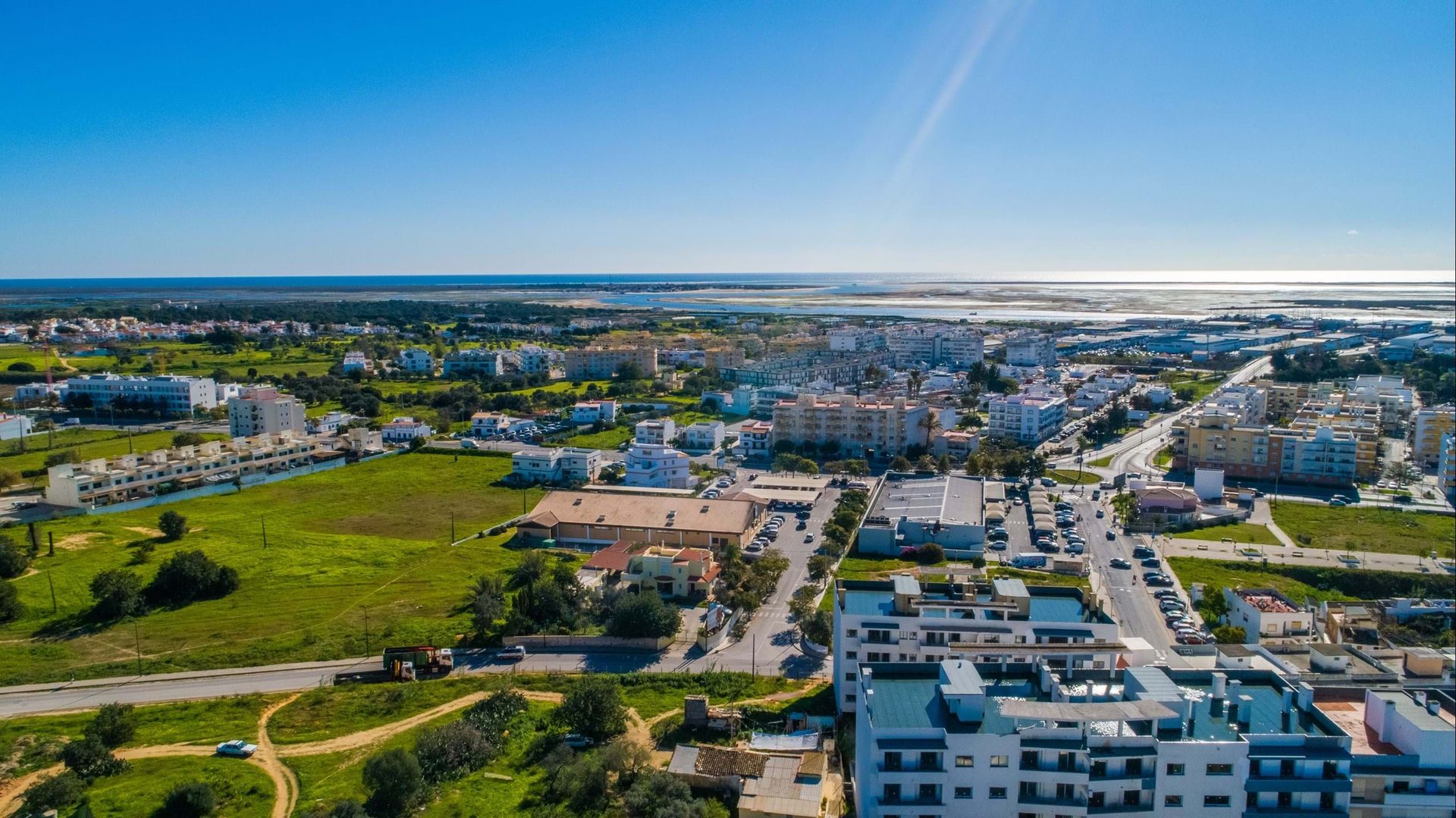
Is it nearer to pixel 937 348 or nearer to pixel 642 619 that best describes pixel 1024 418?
pixel 642 619

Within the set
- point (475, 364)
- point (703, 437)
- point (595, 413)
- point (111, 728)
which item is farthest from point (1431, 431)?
point (475, 364)

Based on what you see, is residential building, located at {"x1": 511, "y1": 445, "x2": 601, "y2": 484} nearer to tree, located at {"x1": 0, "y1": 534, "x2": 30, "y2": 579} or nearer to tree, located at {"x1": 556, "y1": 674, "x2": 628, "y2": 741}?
tree, located at {"x1": 0, "y1": 534, "x2": 30, "y2": 579}

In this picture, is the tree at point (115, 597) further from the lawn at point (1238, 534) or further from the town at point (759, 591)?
the lawn at point (1238, 534)

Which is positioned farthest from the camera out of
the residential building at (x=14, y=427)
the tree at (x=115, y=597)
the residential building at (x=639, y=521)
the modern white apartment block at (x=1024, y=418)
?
the residential building at (x=14, y=427)

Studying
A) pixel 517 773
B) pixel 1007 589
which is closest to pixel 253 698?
pixel 517 773

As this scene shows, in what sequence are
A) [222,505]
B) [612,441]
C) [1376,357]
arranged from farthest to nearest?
[1376,357], [612,441], [222,505]

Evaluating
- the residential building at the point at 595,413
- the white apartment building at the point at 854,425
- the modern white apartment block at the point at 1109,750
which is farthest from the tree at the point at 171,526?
the modern white apartment block at the point at 1109,750

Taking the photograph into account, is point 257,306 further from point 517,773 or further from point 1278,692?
point 1278,692
